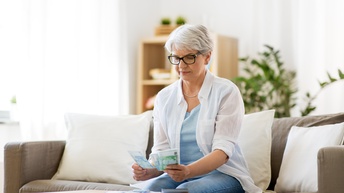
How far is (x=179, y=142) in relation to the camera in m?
2.83

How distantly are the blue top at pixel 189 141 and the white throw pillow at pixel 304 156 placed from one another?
520 mm

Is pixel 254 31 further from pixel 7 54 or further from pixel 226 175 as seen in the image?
pixel 226 175

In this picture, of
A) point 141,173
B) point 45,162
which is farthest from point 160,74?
point 141,173

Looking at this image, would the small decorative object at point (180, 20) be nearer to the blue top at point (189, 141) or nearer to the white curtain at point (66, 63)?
the white curtain at point (66, 63)

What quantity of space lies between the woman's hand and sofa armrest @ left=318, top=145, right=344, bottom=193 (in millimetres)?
712

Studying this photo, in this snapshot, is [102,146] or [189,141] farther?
[102,146]

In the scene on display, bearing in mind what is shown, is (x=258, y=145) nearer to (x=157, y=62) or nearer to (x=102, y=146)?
(x=102, y=146)

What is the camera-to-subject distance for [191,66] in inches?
111

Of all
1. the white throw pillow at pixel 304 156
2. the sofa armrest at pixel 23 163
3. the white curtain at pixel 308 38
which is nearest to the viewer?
the white throw pillow at pixel 304 156

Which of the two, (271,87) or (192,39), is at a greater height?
(192,39)

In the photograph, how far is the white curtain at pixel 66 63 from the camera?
4391 mm

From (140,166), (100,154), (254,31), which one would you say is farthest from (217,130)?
(254,31)

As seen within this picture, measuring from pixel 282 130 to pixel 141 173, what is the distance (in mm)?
932

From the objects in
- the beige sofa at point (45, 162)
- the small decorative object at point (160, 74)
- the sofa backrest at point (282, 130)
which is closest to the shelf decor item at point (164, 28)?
the small decorative object at point (160, 74)
